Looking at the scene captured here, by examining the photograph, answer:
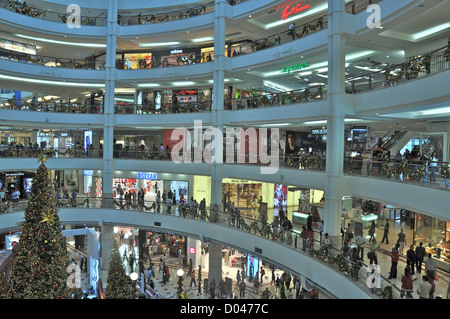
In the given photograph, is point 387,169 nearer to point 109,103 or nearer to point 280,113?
point 280,113

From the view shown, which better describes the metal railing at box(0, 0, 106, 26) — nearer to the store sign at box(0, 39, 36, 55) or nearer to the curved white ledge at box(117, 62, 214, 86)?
the store sign at box(0, 39, 36, 55)

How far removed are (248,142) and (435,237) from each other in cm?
1313

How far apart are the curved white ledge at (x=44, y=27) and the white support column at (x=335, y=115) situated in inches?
677

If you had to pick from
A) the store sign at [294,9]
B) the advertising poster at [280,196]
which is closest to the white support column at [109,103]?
the advertising poster at [280,196]

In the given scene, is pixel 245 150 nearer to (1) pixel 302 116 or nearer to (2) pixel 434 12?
(1) pixel 302 116

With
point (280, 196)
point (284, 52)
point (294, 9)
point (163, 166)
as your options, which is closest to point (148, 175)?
point (163, 166)

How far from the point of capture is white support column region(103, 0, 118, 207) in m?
24.5

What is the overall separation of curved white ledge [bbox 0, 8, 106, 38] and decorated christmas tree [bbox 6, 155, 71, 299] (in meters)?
17.1

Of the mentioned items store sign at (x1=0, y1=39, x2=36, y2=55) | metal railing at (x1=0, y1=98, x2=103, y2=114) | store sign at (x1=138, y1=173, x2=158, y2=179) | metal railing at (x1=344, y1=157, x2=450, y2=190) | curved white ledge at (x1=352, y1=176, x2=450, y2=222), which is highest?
store sign at (x1=0, y1=39, x2=36, y2=55)

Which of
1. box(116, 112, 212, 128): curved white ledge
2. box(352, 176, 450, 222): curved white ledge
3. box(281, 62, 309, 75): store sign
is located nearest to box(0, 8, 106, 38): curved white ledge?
box(116, 112, 212, 128): curved white ledge

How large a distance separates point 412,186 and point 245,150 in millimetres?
14488

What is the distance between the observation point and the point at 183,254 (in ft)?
81.0
